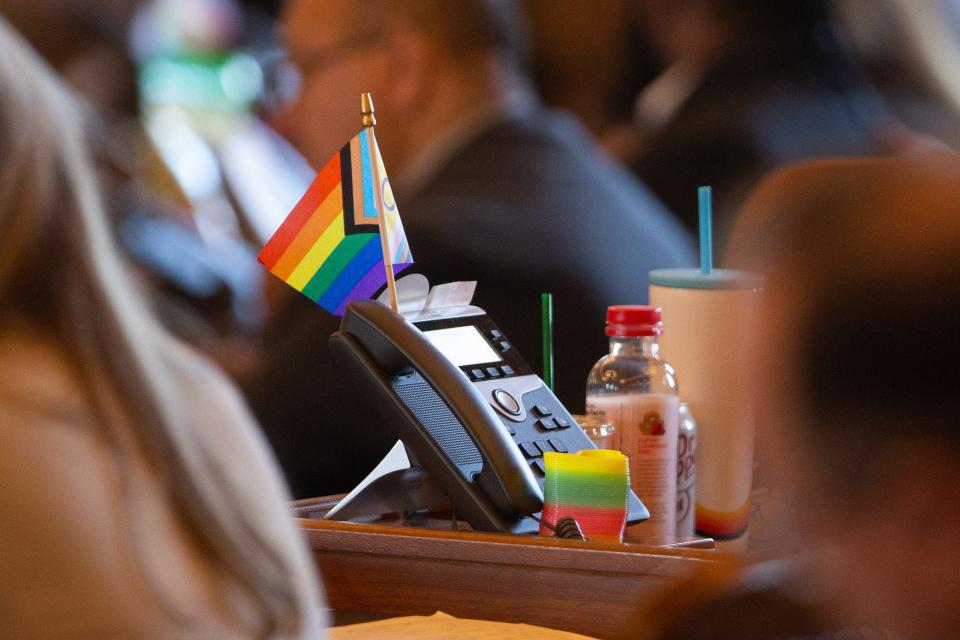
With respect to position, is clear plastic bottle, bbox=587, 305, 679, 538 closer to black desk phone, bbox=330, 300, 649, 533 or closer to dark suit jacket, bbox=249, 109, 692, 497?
black desk phone, bbox=330, 300, 649, 533

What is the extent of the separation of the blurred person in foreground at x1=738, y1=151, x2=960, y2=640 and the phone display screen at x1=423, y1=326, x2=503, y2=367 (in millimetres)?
907

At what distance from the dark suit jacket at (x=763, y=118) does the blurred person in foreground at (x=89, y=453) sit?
2292 millimetres

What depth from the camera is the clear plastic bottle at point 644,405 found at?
1455 millimetres

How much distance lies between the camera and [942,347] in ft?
1.69

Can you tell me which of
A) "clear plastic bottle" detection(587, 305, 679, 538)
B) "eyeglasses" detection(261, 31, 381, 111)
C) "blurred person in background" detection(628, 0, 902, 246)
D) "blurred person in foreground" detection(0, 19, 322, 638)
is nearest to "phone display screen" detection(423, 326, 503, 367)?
"clear plastic bottle" detection(587, 305, 679, 538)

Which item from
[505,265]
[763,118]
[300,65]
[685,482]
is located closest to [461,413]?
[685,482]

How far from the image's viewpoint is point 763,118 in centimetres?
328

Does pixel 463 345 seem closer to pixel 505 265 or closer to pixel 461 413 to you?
pixel 461 413

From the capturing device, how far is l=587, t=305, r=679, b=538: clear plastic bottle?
1.46 metres

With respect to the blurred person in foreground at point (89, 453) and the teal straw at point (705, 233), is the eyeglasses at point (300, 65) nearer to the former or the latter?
the teal straw at point (705, 233)

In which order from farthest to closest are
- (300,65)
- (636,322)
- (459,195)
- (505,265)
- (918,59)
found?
1. (918,59)
2. (300,65)
3. (459,195)
4. (505,265)
5. (636,322)

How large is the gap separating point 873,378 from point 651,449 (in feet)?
3.06

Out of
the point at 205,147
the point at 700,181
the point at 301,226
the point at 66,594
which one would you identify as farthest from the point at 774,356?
the point at 205,147

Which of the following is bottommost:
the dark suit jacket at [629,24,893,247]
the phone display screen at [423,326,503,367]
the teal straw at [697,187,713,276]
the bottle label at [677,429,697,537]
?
the bottle label at [677,429,697,537]
